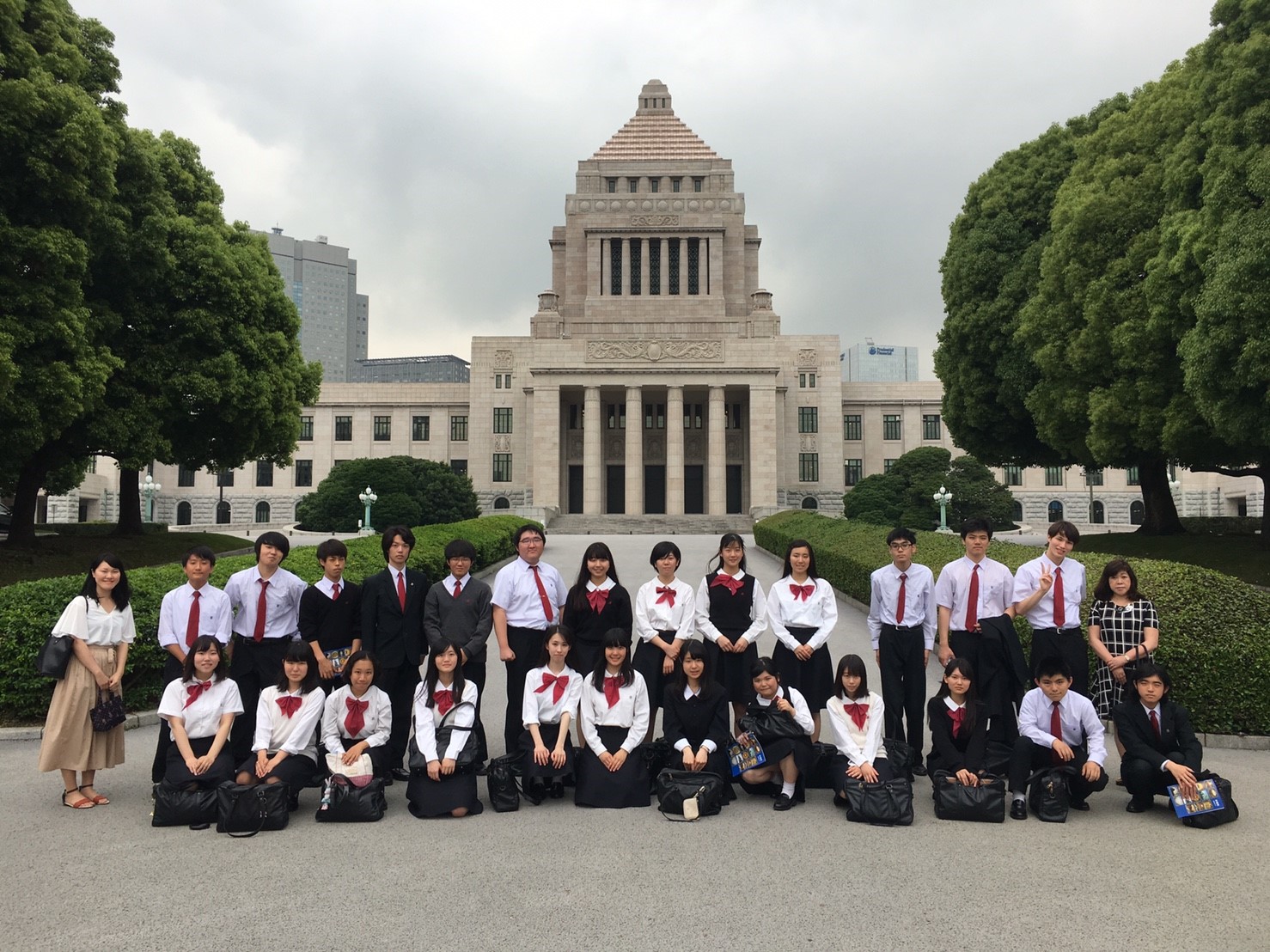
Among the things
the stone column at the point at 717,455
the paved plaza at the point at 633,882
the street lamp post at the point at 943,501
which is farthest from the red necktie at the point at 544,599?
the stone column at the point at 717,455

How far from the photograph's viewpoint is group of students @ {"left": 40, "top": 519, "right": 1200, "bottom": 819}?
19.4 feet

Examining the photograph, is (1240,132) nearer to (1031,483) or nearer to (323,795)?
(323,795)

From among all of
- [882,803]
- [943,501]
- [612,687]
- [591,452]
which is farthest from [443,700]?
[591,452]

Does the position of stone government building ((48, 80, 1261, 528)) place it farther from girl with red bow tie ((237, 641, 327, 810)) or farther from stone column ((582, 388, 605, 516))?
girl with red bow tie ((237, 641, 327, 810))

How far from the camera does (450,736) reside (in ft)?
19.9

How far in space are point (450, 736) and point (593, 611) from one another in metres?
1.47

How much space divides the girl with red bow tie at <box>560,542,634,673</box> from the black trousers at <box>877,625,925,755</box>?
2.13 meters

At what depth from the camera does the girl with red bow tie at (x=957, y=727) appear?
6.02 metres

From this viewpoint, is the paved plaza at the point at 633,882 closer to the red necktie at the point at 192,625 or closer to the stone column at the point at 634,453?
the red necktie at the point at 192,625

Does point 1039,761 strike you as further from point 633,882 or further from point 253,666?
point 253,666

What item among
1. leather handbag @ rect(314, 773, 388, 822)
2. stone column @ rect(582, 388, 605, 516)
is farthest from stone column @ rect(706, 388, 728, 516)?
leather handbag @ rect(314, 773, 388, 822)

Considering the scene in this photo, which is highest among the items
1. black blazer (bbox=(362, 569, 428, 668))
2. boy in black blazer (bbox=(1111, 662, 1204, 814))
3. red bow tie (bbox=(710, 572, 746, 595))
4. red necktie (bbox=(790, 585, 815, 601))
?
red bow tie (bbox=(710, 572, 746, 595))

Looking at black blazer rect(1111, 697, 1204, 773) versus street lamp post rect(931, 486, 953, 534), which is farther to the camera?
street lamp post rect(931, 486, 953, 534)

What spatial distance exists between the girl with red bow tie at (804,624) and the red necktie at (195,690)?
7.48 ft
